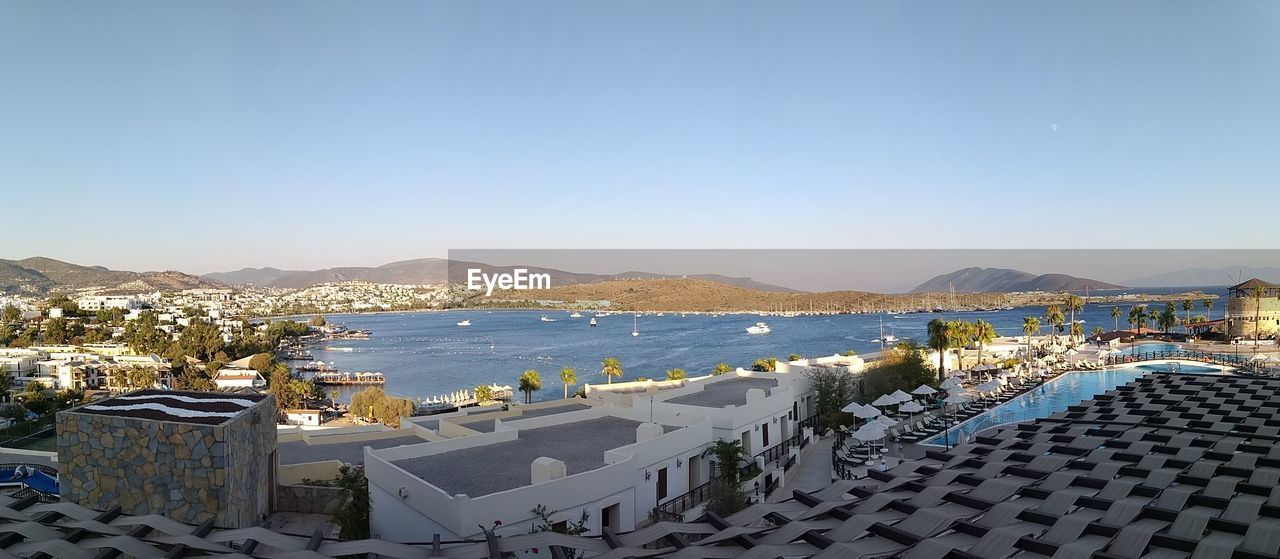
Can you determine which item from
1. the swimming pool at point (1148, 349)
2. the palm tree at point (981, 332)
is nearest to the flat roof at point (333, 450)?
the palm tree at point (981, 332)

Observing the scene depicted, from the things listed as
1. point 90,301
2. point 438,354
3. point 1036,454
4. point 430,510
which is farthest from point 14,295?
point 1036,454

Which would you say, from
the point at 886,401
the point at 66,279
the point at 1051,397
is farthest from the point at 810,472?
the point at 66,279

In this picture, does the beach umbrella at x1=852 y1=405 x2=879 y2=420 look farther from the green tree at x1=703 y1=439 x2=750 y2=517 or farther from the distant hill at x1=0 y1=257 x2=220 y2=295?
the distant hill at x1=0 y1=257 x2=220 y2=295

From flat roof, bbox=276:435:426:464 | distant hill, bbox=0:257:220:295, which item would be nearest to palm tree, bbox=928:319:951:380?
flat roof, bbox=276:435:426:464

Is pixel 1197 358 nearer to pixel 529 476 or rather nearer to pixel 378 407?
pixel 529 476

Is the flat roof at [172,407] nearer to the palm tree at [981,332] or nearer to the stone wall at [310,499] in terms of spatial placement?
the stone wall at [310,499]
